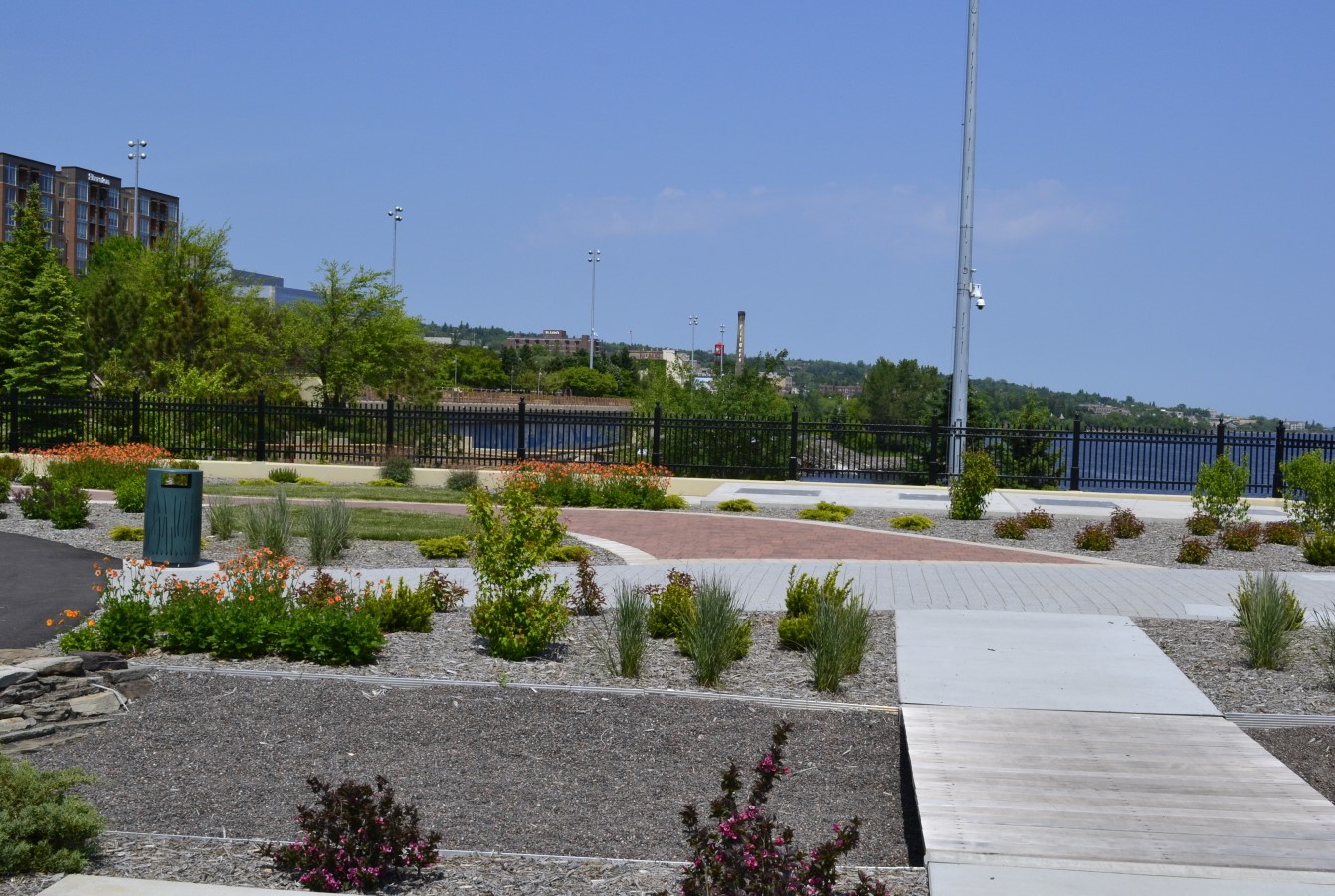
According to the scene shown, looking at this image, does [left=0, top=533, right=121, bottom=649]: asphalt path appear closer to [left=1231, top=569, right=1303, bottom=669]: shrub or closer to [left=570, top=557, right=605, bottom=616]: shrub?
[left=570, top=557, right=605, bottom=616]: shrub

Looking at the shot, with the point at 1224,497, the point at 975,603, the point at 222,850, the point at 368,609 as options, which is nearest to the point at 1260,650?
the point at 975,603

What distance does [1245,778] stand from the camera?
6.22 metres

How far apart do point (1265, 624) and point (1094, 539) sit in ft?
24.9

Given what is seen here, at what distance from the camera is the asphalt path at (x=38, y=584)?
32.9ft

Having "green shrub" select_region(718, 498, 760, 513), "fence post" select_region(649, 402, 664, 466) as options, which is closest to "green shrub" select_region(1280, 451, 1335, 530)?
"green shrub" select_region(718, 498, 760, 513)

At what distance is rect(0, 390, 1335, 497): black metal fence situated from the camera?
26.4 metres

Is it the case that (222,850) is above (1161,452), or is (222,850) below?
below

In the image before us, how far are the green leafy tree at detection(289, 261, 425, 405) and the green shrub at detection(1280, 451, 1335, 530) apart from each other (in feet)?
137

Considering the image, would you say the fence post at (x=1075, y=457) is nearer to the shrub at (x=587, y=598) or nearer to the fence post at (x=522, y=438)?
the fence post at (x=522, y=438)

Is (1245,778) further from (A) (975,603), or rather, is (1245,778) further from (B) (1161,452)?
(B) (1161,452)

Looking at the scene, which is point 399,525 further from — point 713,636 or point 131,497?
point 713,636

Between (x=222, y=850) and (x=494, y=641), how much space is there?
3.85 m

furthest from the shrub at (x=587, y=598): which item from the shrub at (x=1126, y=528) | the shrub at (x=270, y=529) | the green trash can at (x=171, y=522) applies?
the shrub at (x=1126, y=528)

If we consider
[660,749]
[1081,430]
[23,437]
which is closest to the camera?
[660,749]
